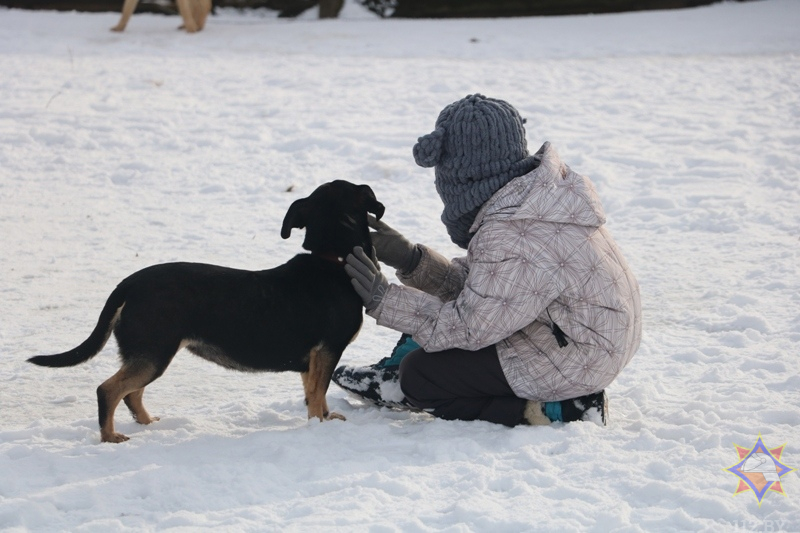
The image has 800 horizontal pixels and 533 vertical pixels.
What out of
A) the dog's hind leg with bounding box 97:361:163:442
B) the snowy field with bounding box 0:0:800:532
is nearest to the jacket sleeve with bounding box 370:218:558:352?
the snowy field with bounding box 0:0:800:532

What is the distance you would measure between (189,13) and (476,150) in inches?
435

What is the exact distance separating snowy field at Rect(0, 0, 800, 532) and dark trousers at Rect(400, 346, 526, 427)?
0.12 meters

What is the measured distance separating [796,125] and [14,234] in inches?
300

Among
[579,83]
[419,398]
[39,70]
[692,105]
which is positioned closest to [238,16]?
[39,70]

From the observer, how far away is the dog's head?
3961 mm

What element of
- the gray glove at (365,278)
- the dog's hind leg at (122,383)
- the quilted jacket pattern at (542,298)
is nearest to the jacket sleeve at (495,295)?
the quilted jacket pattern at (542,298)

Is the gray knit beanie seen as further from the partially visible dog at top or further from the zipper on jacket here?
the partially visible dog at top

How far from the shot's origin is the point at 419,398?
13.3ft

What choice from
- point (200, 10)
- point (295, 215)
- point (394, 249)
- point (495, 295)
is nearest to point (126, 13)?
point (200, 10)

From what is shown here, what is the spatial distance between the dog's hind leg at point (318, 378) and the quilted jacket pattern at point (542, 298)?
10.5 inches

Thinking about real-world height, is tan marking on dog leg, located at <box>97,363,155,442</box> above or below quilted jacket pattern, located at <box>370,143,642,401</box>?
below

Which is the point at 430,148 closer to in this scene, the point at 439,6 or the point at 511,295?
the point at 511,295

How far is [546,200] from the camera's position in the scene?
3.71 m

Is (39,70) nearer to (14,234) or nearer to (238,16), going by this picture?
(14,234)
